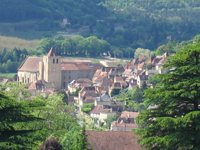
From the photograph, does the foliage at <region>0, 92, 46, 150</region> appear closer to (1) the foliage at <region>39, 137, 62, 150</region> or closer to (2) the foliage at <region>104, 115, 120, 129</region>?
(1) the foliage at <region>39, 137, 62, 150</region>

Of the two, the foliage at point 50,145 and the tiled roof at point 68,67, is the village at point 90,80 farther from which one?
the foliage at point 50,145

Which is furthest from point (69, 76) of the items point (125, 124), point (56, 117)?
point (56, 117)

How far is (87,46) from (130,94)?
5552 centimetres

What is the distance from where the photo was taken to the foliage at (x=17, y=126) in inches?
484

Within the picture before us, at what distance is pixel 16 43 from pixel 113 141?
130 meters

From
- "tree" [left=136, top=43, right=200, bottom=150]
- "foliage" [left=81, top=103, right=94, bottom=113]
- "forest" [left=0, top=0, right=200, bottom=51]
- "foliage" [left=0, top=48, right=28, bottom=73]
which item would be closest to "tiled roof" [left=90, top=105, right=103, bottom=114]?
"foliage" [left=81, top=103, right=94, bottom=113]

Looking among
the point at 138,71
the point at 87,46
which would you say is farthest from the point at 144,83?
the point at 87,46

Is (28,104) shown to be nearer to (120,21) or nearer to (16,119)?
(16,119)

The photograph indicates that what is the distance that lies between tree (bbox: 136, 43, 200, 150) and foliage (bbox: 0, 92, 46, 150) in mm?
2807

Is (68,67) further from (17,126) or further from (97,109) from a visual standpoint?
(17,126)

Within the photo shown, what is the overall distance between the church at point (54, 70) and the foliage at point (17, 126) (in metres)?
77.7

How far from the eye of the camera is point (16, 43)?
14862 cm

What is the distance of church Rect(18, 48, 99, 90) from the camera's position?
92.6 meters

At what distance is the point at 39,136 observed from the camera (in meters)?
12.6
